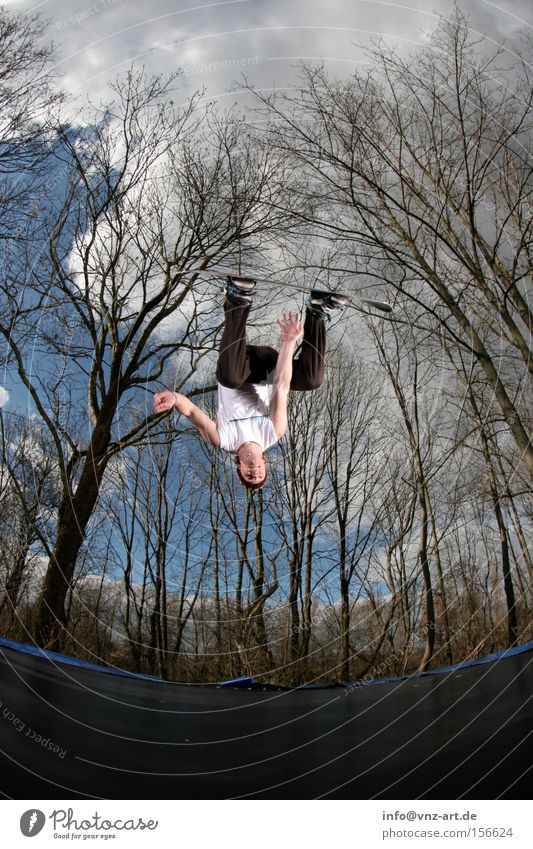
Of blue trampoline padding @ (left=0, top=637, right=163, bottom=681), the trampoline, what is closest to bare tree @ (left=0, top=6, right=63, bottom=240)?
blue trampoline padding @ (left=0, top=637, right=163, bottom=681)

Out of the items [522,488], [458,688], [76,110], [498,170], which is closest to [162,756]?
[458,688]

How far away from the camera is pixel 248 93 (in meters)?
4.79

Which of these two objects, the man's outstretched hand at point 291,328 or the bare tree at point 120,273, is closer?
the man's outstretched hand at point 291,328

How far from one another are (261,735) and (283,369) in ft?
9.23

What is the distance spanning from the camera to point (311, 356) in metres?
3.73

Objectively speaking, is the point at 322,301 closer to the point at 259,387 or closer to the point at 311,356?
the point at 311,356

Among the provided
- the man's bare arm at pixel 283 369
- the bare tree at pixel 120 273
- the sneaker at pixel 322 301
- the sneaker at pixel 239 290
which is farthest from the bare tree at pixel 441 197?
the sneaker at pixel 239 290

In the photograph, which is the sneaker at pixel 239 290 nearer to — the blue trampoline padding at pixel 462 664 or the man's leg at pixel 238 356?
the man's leg at pixel 238 356

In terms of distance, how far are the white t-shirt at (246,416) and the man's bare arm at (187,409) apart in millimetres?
66

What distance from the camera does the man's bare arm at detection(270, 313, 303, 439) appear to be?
3369mm

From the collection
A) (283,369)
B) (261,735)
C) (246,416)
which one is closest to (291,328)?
(283,369)

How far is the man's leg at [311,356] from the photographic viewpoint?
3.71m

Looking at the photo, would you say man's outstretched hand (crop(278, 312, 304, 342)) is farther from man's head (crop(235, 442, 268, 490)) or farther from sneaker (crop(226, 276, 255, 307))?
man's head (crop(235, 442, 268, 490))

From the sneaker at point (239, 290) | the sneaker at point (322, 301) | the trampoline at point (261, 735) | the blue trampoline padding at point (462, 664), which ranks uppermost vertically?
the sneaker at point (322, 301)
